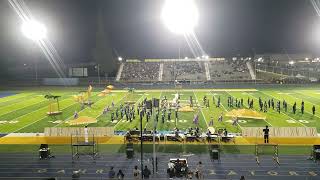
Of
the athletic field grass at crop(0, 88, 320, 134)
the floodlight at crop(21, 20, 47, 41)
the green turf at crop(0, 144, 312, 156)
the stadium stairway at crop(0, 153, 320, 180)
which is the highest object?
the floodlight at crop(21, 20, 47, 41)

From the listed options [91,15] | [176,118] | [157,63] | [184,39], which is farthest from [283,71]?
[176,118]

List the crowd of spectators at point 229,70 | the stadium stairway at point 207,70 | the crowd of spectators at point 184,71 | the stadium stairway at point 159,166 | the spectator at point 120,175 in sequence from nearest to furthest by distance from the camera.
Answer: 1. the spectator at point 120,175
2. the stadium stairway at point 159,166
3. the crowd of spectators at point 229,70
4. the stadium stairway at point 207,70
5. the crowd of spectators at point 184,71

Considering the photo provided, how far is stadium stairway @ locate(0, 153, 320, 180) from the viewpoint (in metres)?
19.1

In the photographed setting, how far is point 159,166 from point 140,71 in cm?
6247

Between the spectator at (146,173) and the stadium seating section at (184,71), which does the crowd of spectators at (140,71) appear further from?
the spectator at (146,173)

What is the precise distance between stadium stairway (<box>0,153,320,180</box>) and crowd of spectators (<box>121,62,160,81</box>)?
56.1m

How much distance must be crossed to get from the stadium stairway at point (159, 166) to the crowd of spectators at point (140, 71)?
56.1m

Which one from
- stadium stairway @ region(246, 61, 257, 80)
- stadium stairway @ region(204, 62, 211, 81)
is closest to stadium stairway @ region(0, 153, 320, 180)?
stadium stairway @ region(204, 62, 211, 81)

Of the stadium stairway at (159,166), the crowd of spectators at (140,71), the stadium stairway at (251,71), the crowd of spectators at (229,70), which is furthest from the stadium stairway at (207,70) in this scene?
the stadium stairway at (159,166)

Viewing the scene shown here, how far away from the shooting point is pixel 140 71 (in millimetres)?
82188

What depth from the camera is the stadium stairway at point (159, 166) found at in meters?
19.1

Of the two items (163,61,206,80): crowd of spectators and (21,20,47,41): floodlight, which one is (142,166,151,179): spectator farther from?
(163,61,206,80): crowd of spectators

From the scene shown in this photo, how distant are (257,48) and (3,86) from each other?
64175 mm

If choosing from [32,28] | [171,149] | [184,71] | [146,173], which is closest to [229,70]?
[184,71]
